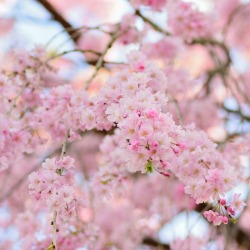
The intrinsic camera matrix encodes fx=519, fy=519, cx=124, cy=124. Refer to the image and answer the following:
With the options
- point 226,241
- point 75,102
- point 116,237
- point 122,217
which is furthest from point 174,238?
point 122,217

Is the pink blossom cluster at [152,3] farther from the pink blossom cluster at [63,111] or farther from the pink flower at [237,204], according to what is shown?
the pink flower at [237,204]

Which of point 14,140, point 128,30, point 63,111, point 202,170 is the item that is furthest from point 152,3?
point 202,170

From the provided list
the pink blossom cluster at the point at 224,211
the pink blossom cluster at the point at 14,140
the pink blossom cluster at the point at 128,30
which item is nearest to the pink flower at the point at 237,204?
the pink blossom cluster at the point at 224,211

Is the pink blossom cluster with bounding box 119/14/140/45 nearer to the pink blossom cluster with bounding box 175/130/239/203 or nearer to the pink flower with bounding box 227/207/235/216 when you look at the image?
the pink blossom cluster with bounding box 175/130/239/203

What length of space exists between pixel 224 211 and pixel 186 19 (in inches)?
58.9

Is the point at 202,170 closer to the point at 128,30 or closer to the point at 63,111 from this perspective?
the point at 63,111

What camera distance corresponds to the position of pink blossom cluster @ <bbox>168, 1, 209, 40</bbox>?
2734mm

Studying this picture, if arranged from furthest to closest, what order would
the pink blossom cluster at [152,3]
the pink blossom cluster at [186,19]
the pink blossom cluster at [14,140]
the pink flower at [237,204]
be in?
the pink blossom cluster at [186,19]
the pink blossom cluster at [152,3]
the pink blossom cluster at [14,140]
the pink flower at [237,204]

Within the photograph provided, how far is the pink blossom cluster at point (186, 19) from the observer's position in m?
A: 2.73

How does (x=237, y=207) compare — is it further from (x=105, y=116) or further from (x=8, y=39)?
(x=8, y=39)

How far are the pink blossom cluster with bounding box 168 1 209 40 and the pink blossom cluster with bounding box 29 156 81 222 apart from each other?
1.43 m

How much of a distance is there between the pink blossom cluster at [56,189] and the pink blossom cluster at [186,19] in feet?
4.69

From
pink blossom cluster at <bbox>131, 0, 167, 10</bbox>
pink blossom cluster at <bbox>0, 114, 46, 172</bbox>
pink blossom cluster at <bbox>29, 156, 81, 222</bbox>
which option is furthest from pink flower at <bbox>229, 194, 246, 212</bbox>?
pink blossom cluster at <bbox>131, 0, 167, 10</bbox>

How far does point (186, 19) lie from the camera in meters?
2.76
